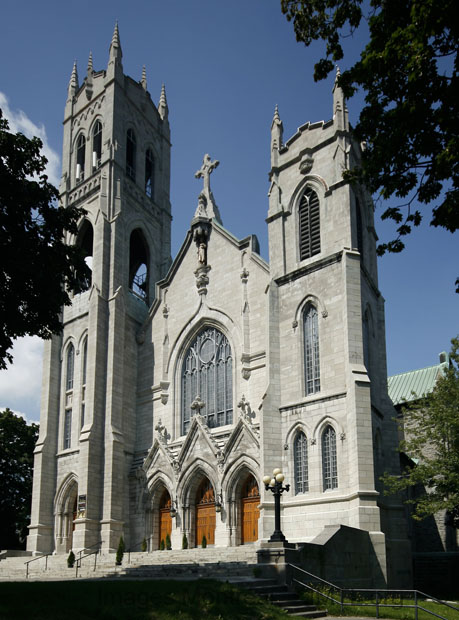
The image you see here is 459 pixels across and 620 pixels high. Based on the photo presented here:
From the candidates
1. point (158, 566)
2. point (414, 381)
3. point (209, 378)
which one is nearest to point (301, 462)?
point (158, 566)

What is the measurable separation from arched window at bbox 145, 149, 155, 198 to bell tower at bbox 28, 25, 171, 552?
74 mm

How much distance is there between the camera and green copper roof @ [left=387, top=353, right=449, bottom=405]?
4616 cm

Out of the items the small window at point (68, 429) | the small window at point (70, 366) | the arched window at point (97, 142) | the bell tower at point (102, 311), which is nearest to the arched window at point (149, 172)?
the bell tower at point (102, 311)

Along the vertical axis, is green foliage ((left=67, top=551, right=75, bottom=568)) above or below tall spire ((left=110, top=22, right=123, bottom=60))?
below

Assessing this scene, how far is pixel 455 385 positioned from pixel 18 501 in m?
30.5

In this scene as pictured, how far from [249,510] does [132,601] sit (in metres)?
14.7

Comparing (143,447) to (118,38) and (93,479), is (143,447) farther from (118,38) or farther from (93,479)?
(118,38)

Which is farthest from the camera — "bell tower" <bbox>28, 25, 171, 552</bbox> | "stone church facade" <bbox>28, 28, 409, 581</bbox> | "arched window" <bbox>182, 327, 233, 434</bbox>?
"bell tower" <bbox>28, 25, 171, 552</bbox>

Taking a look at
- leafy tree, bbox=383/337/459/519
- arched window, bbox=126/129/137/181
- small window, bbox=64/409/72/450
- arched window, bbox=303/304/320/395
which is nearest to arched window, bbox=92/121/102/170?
arched window, bbox=126/129/137/181

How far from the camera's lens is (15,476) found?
44.8 metres

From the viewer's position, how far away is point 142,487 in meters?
33.5

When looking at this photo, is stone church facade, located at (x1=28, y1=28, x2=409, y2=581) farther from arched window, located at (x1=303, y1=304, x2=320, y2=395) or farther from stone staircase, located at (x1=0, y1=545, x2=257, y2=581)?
stone staircase, located at (x1=0, y1=545, x2=257, y2=581)

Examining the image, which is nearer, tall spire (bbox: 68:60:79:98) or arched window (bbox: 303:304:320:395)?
arched window (bbox: 303:304:320:395)

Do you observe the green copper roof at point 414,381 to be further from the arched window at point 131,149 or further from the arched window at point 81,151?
the arched window at point 81,151
